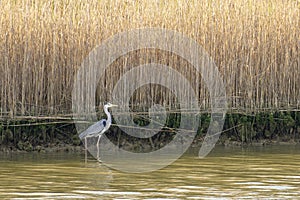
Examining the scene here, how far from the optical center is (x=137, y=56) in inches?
416

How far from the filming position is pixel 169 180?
771cm

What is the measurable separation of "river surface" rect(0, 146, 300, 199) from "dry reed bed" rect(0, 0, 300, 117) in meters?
1.00

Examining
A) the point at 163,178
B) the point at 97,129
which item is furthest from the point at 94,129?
the point at 163,178

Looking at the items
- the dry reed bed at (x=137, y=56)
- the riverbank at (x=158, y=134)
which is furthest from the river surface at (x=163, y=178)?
the dry reed bed at (x=137, y=56)

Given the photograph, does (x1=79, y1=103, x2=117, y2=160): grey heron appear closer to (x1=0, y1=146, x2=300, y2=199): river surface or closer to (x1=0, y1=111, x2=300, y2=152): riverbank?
(x1=0, y1=146, x2=300, y2=199): river surface

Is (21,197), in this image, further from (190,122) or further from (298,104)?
(298,104)

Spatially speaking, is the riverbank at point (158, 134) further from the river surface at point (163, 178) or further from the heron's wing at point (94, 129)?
the heron's wing at point (94, 129)

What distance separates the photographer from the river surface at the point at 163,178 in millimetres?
6883

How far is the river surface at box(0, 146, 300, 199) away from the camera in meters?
6.88

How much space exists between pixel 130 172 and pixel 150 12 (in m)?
3.23

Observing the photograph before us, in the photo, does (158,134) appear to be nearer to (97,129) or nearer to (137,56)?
(137,56)

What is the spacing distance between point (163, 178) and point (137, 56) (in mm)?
3045

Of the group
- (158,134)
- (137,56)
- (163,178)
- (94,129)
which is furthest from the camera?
(137,56)

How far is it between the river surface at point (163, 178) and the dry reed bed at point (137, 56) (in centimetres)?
100
